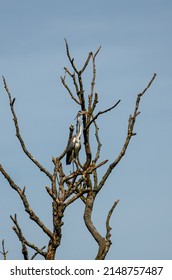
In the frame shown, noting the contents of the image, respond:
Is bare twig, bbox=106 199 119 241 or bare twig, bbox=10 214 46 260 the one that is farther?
bare twig, bbox=106 199 119 241

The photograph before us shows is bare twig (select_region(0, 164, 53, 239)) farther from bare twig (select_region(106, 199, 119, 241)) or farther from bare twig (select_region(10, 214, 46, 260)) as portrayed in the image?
bare twig (select_region(106, 199, 119, 241))

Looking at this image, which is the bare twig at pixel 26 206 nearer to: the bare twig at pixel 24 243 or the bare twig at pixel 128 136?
the bare twig at pixel 24 243

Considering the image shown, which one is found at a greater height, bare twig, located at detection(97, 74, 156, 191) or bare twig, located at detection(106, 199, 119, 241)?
bare twig, located at detection(97, 74, 156, 191)

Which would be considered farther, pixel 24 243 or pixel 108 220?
A: pixel 108 220

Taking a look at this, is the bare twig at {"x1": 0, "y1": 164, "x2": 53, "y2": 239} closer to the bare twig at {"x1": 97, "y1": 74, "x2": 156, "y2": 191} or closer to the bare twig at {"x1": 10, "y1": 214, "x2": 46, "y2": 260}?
the bare twig at {"x1": 10, "y1": 214, "x2": 46, "y2": 260}

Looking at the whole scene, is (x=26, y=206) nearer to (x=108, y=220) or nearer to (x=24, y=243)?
(x=24, y=243)

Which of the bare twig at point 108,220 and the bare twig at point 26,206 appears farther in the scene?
the bare twig at point 108,220

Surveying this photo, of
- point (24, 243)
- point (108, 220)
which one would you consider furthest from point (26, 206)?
point (108, 220)

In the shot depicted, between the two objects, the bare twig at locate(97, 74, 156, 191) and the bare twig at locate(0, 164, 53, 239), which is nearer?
the bare twig at locate(0, 164, 53, 239)
